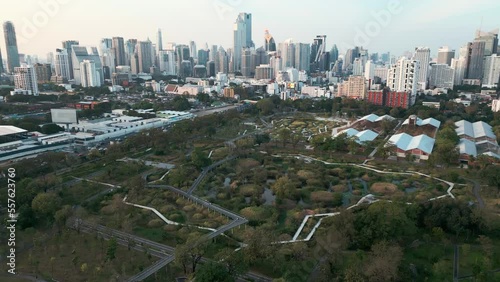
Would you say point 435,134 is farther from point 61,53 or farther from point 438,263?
point 61,53

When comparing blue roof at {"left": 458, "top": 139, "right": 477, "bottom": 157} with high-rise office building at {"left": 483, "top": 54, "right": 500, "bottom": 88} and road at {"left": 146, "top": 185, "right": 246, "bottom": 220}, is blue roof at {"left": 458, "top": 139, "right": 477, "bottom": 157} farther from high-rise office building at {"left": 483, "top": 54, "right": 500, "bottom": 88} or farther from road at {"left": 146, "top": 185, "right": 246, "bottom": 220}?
high-rise office building at {"left": 483, "top": 54, "right": 500, "bottom": 88}

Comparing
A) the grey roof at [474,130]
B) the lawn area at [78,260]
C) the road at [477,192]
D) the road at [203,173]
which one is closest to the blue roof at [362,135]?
the grey roof at [474,130]

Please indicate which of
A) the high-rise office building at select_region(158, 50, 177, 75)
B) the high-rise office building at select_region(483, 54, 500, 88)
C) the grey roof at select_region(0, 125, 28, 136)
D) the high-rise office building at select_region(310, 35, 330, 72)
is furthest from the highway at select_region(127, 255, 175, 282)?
the high-rise office building at select_region(310, 35, 330, 72)

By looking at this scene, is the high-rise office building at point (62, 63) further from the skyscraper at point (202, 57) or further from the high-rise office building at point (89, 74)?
the skyscraper at point (202, 57)

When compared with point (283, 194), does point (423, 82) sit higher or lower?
higher

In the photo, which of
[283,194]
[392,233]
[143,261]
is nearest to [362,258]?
[392,233]
